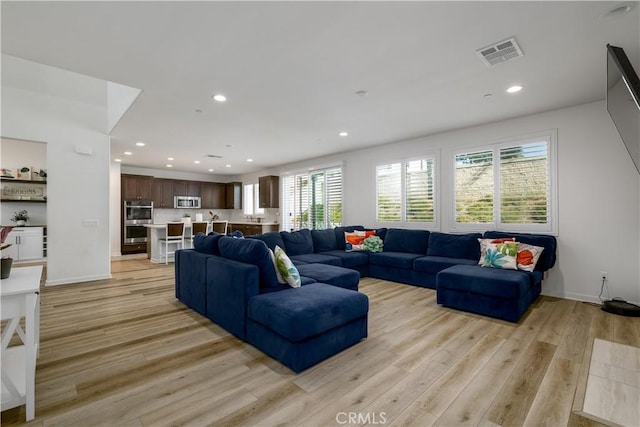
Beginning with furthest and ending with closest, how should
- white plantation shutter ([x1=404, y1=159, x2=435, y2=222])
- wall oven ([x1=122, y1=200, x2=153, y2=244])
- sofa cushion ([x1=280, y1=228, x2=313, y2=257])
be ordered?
1. wall oven ([x1=122, y1=200, x2=153, y2=244])
2. white plantation shutter ([x1=404, y1=159, x2=435, y2=222])
3. sofa cushion ([x1=280, y1=228, x2=313, y2=257])

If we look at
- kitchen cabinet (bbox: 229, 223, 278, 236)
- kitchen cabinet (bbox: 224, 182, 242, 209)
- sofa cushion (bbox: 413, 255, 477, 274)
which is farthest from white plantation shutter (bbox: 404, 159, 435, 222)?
kitchen cabinet (bbox: 224, 182, 242, 209)

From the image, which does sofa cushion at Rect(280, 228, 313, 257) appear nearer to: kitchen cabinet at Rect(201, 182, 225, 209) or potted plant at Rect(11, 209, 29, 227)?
kitchen cabinet at Rect(201, 182, 225, 209)

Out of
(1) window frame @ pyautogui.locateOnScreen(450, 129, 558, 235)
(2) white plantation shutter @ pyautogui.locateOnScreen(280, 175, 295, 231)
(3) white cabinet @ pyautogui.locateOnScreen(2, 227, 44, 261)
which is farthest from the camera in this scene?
(2) white plantation shutter @ pyautogui.locateOnScreen(280, 175, 295, 231)

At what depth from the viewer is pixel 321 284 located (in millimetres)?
2943

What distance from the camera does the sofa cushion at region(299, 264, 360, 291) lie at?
11.3 ft

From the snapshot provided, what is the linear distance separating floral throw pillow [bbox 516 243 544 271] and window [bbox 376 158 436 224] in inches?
67.6

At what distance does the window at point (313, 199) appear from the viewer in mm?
7047

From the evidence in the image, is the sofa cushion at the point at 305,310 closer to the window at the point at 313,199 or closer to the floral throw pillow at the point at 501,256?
the floral throw pillow at the point at 501,256

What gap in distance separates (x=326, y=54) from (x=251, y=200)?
7849 millimetres

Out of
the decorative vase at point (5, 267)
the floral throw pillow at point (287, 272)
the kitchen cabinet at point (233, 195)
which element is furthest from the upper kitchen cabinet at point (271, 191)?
the decorative vase at point (5, 267)

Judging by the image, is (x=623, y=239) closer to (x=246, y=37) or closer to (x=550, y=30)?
(x=550, y=30)

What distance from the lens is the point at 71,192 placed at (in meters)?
4.77

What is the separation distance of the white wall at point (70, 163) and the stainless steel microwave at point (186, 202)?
431 cm

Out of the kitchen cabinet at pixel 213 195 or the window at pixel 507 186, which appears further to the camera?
the kitchen cabinet at pixel 213 195
